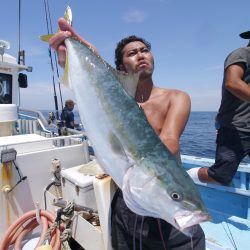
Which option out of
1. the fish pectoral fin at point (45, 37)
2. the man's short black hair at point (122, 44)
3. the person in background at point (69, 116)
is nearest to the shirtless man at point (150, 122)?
the man's short black hair at point (122, 44)

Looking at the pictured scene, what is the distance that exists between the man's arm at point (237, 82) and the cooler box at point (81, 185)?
1658 millimetres

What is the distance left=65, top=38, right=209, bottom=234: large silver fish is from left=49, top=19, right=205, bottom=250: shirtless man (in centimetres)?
34

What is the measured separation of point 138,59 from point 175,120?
23.1 inches

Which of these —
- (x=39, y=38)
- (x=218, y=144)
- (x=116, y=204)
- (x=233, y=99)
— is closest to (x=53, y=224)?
(x=116, y=204)

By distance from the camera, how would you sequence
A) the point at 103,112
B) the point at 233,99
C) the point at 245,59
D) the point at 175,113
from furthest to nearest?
the point at 233,99 → the point at 245,59 → the point at 175,113 → the point at 103,112

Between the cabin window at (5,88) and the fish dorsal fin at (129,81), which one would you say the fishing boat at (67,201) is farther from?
the cabin window at (5,88)

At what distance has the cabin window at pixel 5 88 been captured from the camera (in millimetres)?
7250

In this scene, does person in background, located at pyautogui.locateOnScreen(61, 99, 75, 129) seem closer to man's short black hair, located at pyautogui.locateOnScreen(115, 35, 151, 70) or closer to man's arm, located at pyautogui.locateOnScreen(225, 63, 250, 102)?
man's arm, located at pyautogui.locateOnScreen(225, 63, 250, 102)

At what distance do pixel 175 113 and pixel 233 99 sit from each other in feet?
4.95

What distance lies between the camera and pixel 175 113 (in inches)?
75.0

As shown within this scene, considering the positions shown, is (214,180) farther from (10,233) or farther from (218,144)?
(10,233)

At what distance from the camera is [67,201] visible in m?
2.99

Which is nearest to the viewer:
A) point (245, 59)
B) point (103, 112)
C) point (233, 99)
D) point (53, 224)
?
point (103, 112)

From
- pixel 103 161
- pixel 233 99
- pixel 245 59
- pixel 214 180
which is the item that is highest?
pixel 245 59
